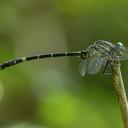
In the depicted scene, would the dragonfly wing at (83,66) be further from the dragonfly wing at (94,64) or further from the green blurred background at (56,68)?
the green blurred background at (56,68)

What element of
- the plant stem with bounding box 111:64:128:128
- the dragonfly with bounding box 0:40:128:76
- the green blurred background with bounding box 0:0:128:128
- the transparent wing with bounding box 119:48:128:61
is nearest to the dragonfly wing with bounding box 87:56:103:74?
the dragonfly with bounding box 0:40:128:76

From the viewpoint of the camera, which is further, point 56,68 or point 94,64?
point 56,68

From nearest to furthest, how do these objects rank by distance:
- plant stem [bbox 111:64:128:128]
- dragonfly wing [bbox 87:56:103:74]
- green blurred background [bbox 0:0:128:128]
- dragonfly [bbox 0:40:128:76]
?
plant stem [bbox 111:64:128:128]
dragonfly [bbox 0:40:128:76]
dragonfly wing [bbox 87:56:103:74]
green blurred background [bbox 0:0:128:128]

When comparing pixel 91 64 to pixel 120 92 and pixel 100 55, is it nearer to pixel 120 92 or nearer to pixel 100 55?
pixel 100 55

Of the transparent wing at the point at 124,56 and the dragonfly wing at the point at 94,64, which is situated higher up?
the transparent wing at the point at 124,56

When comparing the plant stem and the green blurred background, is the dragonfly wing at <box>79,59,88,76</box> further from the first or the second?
the green blurred background

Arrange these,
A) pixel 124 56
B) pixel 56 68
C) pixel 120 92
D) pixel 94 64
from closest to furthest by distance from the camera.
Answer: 1. pixel 120 92
2. pixel 124 56
3. pixel 94 64
4. pixel 56 68

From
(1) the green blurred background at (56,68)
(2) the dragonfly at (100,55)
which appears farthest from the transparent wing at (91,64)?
(1) the green blurred background at (56,68)

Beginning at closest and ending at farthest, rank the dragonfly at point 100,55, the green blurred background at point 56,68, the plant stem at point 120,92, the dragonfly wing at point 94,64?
the plant stem at point 120,92, the dragonfly at point 100,55, the dragonfly wing at point 94,64, the green blurred background at point 56,68

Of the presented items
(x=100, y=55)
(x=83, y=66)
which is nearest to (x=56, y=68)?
(x=83, y=66)
